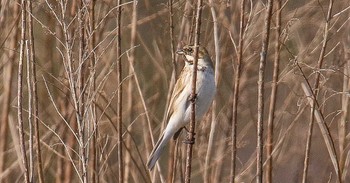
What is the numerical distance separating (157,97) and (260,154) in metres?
1.78

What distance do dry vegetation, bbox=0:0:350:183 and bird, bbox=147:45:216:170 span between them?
0.07 metres

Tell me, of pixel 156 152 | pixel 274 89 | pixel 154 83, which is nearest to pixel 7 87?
pixel 156 152

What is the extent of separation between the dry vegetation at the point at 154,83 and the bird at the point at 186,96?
7 centimetres

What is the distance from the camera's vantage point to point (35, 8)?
359 centimetres

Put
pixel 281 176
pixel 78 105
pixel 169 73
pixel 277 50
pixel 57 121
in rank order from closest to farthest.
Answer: pixel 78 105
pixel 277 50
pixel 57 121
pixel 169 73
pixel 281 176

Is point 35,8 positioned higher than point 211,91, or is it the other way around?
point 35,8

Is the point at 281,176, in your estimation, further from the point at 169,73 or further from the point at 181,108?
the point at 181,108

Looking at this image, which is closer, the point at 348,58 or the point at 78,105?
the point at 78,105

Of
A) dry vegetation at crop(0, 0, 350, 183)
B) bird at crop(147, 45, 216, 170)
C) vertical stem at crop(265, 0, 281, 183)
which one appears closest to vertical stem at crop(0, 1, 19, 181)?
dry vegetation at crop(0, 0, 350, 183)

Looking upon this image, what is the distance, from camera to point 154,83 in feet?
13.5

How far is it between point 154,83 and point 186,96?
0.79m

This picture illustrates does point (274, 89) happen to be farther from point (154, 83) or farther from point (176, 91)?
point (154, 83)

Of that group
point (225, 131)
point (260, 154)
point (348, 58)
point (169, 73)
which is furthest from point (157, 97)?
point (260, 154)

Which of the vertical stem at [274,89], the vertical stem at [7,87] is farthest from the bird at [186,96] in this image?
the vertical stem at [7,87]
